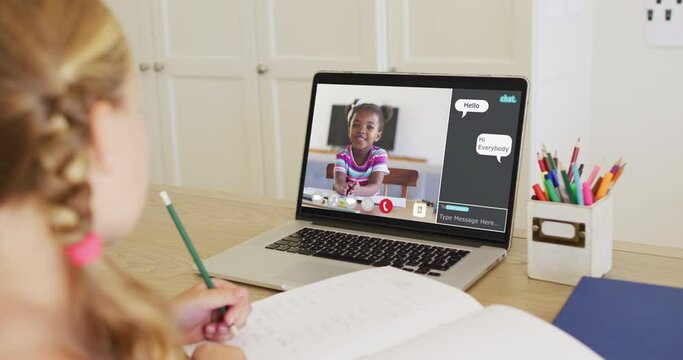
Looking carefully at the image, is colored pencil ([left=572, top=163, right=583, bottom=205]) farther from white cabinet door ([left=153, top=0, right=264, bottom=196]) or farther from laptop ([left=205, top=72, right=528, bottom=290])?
white cabinet door ([left=153, top=0, right=264, bottom=196])

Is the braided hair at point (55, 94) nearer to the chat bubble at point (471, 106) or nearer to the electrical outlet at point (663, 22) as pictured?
the chat bubble at point (471, 106)

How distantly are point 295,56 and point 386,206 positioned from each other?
1.68 meters

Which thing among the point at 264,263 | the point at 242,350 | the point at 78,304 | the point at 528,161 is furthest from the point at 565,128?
the point at 78,304

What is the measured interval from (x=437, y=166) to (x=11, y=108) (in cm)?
82

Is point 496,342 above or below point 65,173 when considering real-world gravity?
below

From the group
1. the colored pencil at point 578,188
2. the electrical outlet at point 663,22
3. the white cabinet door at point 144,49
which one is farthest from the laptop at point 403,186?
the white cabinet door at point 144,49

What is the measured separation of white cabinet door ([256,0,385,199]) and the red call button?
1450 millimetres

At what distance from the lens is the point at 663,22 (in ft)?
8.59

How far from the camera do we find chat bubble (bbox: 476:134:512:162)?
1.26 meters

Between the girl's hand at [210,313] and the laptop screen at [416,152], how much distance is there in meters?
0.40

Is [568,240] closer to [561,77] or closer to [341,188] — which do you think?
[341,188]

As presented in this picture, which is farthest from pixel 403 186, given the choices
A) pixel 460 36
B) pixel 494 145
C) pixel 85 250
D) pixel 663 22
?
pixel 663 22

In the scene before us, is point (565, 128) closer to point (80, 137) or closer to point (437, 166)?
point (437, 166)

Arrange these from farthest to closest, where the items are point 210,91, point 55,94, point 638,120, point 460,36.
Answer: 1. point 210,91
2. point 638,120
3. point 460,36
4. point 55,94
